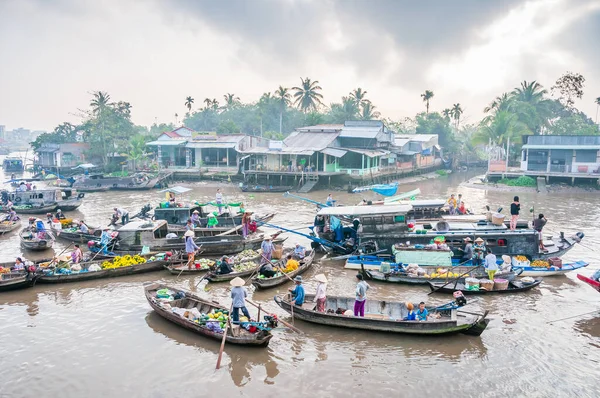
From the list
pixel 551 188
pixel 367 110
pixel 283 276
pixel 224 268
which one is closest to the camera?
pixel 283 276

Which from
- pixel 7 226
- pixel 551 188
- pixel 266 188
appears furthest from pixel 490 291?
pixel 551 188

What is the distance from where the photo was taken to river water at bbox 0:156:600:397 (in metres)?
9.63

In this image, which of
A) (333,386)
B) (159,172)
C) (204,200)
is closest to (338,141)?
(204,200)

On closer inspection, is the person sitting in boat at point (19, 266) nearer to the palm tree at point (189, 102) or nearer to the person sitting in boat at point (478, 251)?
the person sitting in boat at point (478, 251)

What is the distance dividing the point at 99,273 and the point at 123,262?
0.95m

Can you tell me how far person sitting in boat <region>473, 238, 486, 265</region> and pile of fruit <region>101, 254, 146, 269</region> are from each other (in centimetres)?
1166

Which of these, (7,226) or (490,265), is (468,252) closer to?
(490,265)

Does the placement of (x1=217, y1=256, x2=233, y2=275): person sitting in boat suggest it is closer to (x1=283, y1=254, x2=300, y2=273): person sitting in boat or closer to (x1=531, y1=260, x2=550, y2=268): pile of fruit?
(x1=283, y1=254, x2=300, y2=273): person sitting in boat

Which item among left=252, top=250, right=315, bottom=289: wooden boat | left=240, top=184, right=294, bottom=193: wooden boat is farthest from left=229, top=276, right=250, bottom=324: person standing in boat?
left=240, top=184, right=294, bottom=193: wooden boat

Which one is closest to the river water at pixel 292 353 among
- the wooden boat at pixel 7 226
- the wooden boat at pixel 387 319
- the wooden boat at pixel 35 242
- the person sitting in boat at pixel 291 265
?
the wooden boat at pixel 387 319

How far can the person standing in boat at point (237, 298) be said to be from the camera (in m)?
11.3

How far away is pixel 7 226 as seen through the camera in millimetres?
24016

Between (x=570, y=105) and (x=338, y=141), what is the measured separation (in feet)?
110

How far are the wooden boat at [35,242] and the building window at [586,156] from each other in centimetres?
3967
